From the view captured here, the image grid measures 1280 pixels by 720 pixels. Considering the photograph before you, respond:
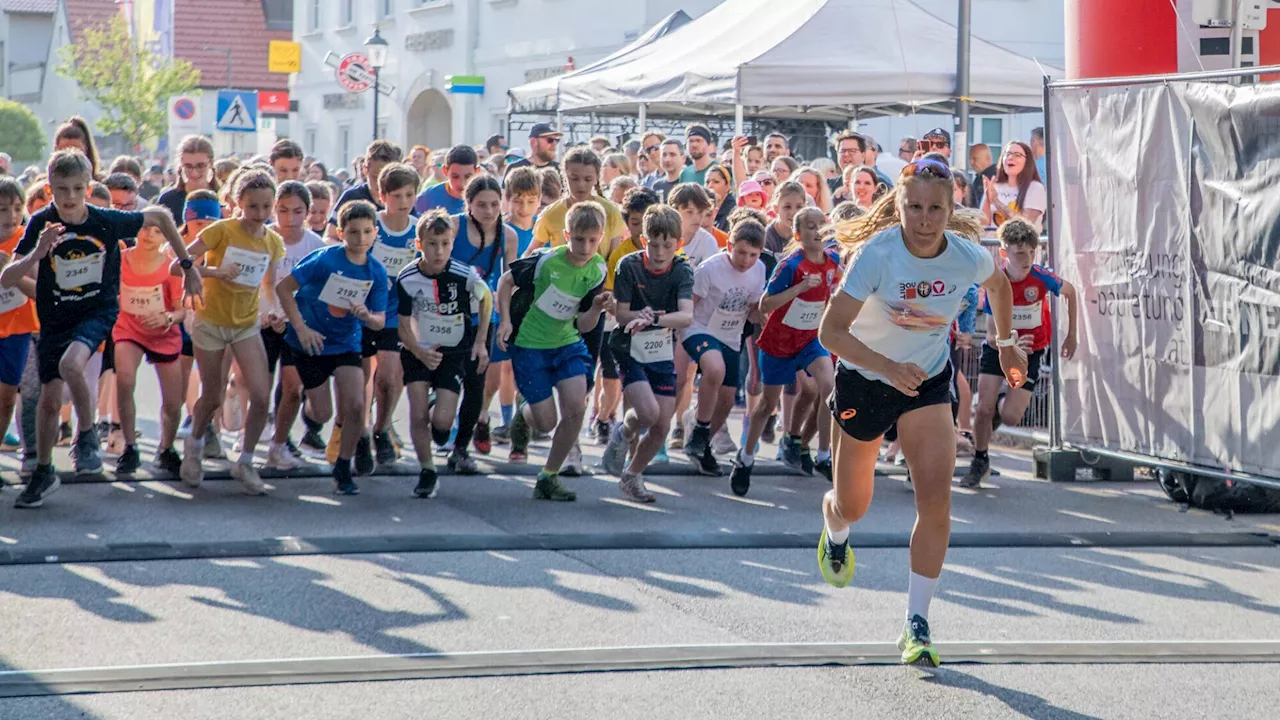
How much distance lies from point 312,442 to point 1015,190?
19.7ft

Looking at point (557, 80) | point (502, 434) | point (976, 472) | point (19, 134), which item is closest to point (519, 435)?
point (502, 434)

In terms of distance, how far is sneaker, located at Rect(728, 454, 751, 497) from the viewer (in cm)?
980

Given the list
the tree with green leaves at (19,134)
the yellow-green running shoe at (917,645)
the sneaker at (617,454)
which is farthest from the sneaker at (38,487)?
the tree with green leaves at (19,134)

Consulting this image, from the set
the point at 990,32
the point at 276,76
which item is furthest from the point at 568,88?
the point at 276,76

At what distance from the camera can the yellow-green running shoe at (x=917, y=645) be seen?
5988 millimetres

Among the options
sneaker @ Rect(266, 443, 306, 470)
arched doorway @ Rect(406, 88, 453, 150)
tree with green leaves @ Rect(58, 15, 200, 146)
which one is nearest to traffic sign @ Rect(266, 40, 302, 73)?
tree with green leaves @ Rect(58, 15, 200, 146)

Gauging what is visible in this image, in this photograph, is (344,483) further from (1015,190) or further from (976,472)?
(1015,190)

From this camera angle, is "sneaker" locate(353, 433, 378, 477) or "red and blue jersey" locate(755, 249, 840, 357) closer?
"red and blue jersey" locate(755, 249, 840, 357)

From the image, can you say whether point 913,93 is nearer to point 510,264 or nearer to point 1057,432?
point 1057,432

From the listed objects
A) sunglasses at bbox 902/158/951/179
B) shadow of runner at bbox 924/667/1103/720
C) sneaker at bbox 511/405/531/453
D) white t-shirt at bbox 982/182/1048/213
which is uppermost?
white t-shirt at bbox 982/182/1048/213

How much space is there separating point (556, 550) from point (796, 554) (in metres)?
1.12

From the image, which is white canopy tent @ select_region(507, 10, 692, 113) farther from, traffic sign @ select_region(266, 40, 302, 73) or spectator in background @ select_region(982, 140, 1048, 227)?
traffic sign @ select_region(266, 40, 302, 73)

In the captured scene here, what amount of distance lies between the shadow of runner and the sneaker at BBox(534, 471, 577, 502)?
12.1ft

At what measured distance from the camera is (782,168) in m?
14.8
